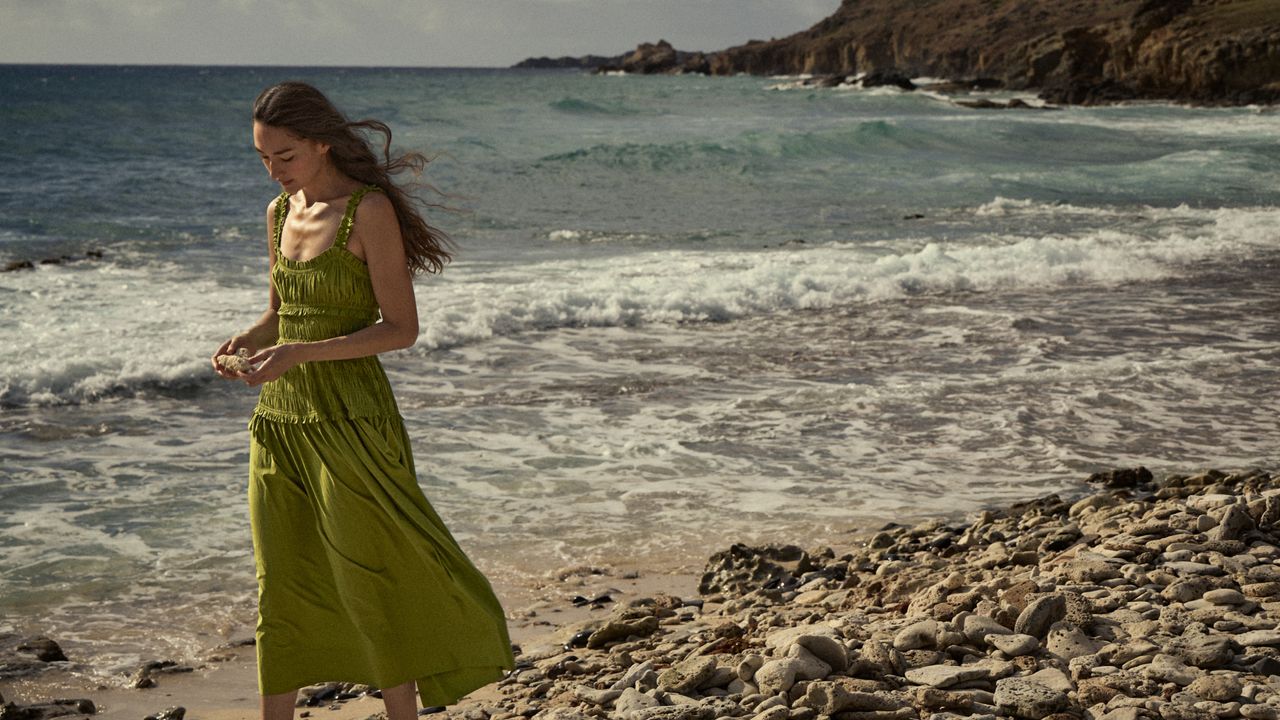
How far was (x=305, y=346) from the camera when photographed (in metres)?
3.00

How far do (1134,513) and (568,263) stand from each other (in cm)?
1043

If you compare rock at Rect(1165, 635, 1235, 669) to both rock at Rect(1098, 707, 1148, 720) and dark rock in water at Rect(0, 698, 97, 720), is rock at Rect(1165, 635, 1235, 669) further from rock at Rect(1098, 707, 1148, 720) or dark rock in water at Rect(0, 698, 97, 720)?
dark rock in water at Rect(0, 698, 97, 720)

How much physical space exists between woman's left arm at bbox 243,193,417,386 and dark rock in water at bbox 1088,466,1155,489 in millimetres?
5023

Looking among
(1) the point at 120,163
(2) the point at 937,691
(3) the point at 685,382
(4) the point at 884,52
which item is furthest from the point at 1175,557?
(4) the point at 884,52

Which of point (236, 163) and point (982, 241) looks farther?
point (236, 163)

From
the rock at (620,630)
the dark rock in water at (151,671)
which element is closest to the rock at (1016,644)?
the rock at (620,630)

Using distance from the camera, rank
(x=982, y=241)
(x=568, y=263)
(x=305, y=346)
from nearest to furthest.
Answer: (x=305, y=346)
(x=568, y=263)
(x=982, y=241)

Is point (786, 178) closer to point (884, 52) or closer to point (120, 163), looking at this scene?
point (120, 163)

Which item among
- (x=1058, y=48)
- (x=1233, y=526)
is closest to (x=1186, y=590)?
(x=1233, y=526)

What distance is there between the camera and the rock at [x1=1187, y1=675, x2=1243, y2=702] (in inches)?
139

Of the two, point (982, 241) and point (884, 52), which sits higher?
point (884, 52)

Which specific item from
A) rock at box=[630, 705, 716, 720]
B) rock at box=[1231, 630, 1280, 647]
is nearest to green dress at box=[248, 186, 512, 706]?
rock at box=[630, 705, 716, 720]

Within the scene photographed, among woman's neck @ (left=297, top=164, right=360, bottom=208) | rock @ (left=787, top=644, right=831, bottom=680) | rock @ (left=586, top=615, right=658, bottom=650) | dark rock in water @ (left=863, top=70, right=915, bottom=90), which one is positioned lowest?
rock @ (left=586, top=615, right=658, bottom=650)

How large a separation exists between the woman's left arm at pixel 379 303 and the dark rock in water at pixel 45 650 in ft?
Answer: 8.47
